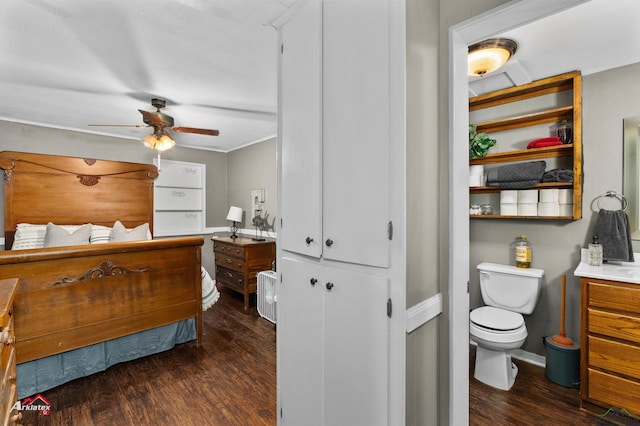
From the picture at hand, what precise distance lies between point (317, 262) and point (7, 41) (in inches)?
98.6

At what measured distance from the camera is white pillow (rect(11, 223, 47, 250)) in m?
3.48

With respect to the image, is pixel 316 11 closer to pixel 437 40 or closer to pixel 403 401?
pixel 437 40

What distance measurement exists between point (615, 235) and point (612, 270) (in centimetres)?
28

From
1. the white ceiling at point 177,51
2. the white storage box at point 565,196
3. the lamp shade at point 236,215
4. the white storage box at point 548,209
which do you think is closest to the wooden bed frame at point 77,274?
the white ceiling at point 177,51

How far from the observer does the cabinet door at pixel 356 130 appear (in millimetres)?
1127

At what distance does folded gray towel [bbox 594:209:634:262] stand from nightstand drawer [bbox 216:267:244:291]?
369 centimetres

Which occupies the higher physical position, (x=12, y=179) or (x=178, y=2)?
(x=178, y=2)

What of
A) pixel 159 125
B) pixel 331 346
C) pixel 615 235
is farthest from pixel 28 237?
pixel 615 235

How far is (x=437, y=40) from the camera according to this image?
1.33 metres

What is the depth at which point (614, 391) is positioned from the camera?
1.81 metres

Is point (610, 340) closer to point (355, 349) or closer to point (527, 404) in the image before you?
point (527, 404)

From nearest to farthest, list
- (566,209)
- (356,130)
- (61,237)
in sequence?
(356,130)
(566,209)
(61,237)

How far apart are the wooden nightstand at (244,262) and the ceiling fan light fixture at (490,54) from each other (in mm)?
3155

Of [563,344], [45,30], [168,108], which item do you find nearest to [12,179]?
[168,108]
